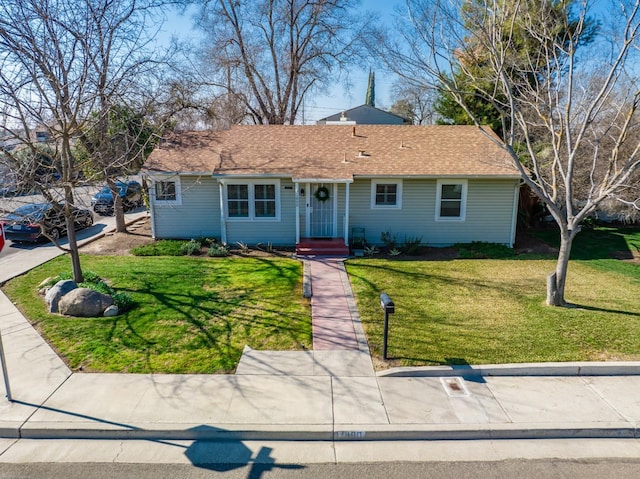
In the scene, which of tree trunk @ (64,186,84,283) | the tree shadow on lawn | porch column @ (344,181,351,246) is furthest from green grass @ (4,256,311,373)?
porch column @ (344,181,351,246)

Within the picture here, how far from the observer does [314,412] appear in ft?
18.4

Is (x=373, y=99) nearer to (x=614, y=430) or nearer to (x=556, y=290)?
(x=556, y=290)

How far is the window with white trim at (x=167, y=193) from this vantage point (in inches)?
601

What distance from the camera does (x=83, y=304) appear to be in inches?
335

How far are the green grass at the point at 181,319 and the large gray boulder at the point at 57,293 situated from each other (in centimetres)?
20

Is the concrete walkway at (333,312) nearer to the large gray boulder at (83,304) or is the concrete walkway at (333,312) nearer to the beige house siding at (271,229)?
the beige house siding at (271,229)

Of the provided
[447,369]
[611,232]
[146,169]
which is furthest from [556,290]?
[146,169]

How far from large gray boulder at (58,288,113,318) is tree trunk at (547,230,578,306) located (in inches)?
377

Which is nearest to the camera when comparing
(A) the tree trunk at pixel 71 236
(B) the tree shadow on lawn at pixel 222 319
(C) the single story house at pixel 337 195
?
(B) the tree shadow on lawn at pixel 222 319

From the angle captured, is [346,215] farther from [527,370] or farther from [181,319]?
[527,370]

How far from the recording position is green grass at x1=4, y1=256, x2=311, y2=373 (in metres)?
6.96

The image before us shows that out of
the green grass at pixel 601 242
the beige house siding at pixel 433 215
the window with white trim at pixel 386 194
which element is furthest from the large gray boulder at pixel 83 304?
the green grass at pixel 601 242

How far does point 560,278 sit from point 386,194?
6969mm

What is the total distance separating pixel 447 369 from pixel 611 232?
50.2ft
